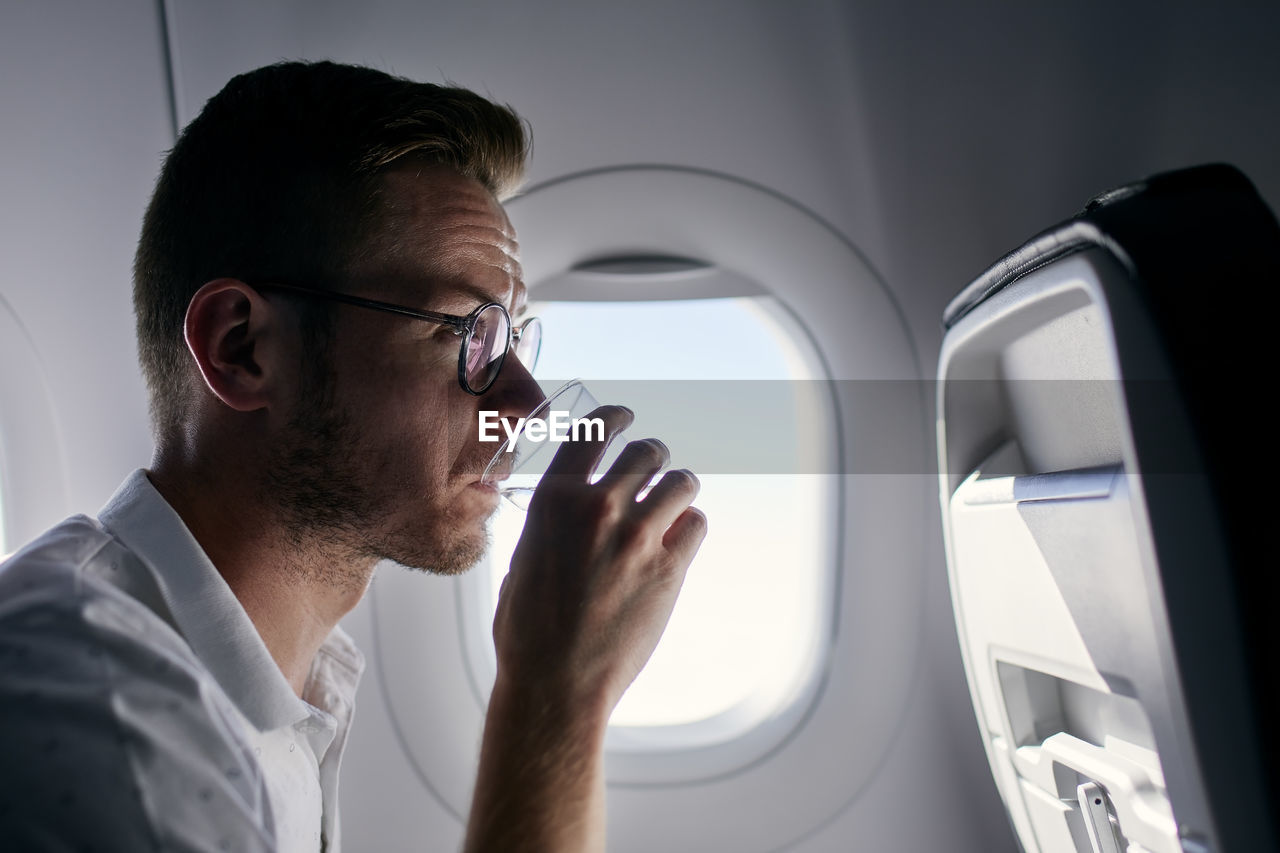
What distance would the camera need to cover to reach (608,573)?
0.86 m

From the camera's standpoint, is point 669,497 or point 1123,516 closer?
point 1123,516

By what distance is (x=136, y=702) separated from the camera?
0.72 metres

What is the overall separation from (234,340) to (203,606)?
342mm

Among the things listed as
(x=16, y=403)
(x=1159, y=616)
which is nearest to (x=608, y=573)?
(x=1159, y=616)

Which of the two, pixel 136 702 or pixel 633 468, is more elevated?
pixel 633 468

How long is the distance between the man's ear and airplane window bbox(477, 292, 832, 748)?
540mm

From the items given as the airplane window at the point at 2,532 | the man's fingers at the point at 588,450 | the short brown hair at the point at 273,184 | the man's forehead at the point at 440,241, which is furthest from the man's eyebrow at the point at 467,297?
the airplane window at the point at 2,532

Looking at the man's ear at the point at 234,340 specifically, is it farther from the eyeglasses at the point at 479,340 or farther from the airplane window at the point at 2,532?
the airplane window at the point at 2,532

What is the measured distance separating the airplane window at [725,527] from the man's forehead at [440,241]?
0.33 m

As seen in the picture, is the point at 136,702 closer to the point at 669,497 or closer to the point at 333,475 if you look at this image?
the point at 333,475

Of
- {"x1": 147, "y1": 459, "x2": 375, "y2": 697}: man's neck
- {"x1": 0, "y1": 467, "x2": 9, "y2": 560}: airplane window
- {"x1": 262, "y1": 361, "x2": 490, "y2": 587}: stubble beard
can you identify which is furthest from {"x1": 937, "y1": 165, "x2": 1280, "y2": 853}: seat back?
{"x1": 0, "y1": 467, "x2": 9, "y2": 560}: airplane window

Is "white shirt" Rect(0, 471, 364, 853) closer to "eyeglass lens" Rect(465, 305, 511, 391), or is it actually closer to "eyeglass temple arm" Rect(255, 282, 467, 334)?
"eyeglass temple arm" Rect(255, 282, 467, 334)

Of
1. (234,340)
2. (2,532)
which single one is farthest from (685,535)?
(2,532)

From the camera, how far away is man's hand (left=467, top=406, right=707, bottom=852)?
32.2 inches
